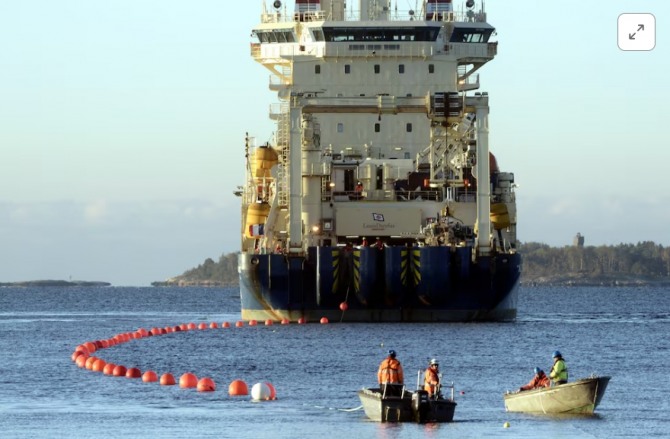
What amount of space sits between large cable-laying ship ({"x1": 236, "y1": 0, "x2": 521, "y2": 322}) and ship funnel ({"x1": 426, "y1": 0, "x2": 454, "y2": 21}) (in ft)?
0.27

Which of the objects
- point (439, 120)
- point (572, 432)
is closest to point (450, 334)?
point (439, 120)

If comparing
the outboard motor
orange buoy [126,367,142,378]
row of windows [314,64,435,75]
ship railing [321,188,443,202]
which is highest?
row of windows [314,64,435,75]

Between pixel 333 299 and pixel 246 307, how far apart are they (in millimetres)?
7801

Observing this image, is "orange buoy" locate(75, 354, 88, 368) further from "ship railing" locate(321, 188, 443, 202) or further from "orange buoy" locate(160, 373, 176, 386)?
"ship railing" locate(321, 188, 443, 202)

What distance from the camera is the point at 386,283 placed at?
256 feet

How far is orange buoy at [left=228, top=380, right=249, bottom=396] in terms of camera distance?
49.2 meters

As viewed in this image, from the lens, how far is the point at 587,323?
9869cm

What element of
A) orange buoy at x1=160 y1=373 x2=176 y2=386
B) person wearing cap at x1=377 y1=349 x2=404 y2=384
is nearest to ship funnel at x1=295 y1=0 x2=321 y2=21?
orange buoy at x1=160 y1=373 x2=176 y2=386

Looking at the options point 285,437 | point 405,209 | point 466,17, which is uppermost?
point 466,17

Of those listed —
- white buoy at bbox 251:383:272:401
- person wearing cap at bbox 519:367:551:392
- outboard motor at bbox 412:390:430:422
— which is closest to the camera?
outboard motor at bbox 412:390:430:422

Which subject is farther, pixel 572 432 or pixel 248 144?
pixel 248 144

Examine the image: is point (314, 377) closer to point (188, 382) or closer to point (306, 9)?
point (188, 382)

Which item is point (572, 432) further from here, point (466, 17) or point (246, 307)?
point (466, 17)

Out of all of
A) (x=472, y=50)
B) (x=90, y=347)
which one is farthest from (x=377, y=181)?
(x=90, y=347)
